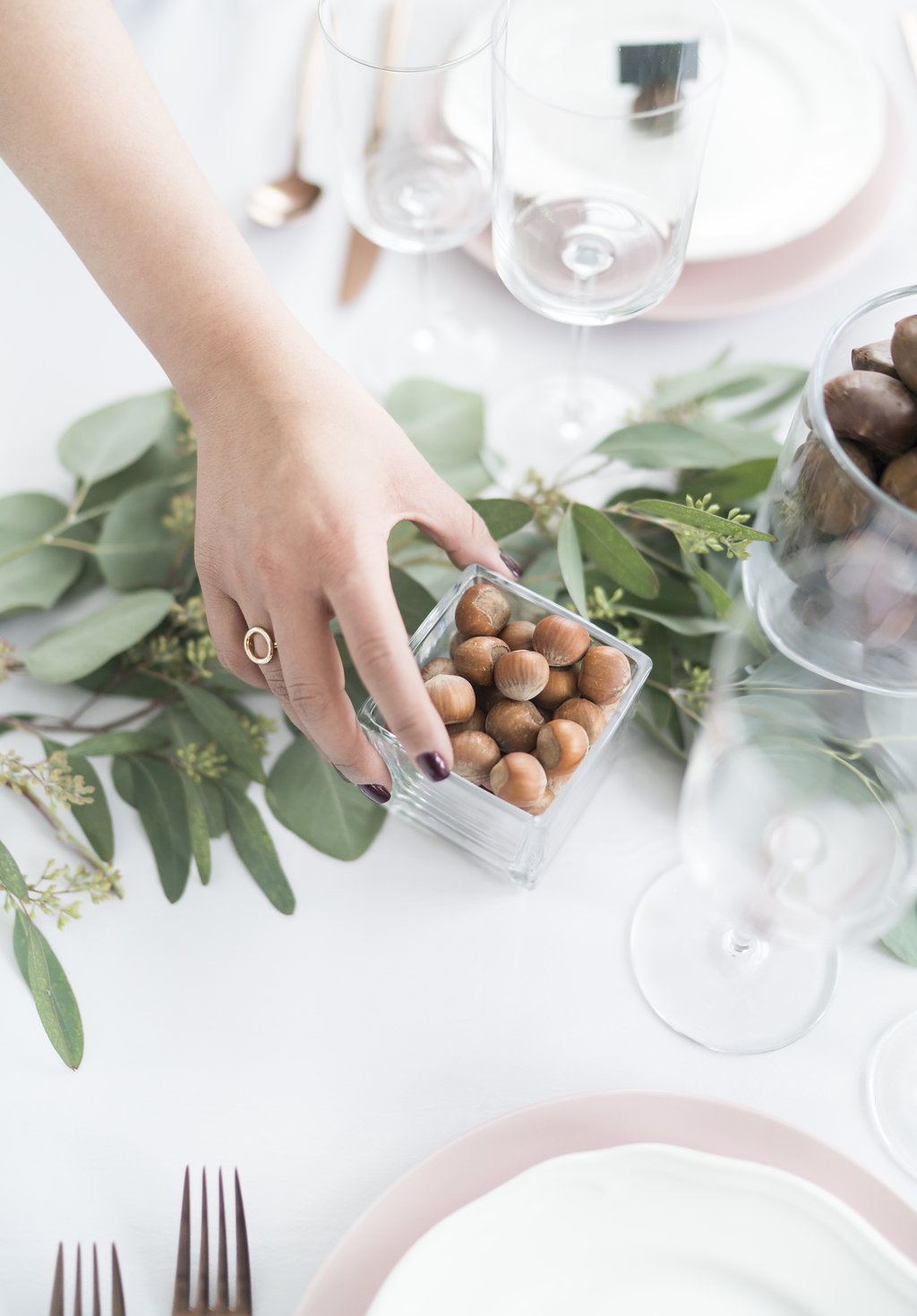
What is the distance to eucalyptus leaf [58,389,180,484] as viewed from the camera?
640 millimetres

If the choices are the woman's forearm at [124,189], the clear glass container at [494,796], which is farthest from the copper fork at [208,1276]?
the woman's forearm at [124,189]

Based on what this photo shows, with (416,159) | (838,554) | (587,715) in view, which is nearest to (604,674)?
(587,715)

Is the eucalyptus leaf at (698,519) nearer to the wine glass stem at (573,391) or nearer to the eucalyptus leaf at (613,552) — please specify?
the eucalyptus leaf at (613,552)

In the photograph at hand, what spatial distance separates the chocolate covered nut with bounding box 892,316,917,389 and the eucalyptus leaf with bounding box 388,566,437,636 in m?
0.27

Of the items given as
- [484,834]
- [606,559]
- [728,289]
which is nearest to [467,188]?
[728,289]

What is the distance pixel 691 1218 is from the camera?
0.41m

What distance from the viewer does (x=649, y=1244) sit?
1.36ft

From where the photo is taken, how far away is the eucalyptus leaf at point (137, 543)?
0.61m

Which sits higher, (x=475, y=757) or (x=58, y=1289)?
(x=475, y=757)

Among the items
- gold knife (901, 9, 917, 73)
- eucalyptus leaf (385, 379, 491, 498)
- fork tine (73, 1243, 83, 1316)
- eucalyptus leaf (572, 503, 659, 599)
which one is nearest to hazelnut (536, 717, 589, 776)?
eucalyptus leaf (572, 503, 659, 599)

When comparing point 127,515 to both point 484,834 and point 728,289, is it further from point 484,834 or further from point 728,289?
point 728,289

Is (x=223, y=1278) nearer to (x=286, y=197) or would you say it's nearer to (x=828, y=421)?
(x=828, y=421)

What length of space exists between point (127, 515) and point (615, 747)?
13.8 inches

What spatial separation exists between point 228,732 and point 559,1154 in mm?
288
